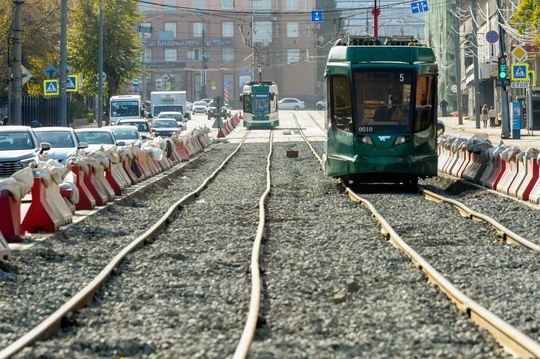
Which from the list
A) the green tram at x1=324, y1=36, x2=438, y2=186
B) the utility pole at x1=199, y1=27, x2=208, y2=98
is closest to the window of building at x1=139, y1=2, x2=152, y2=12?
the utility pole at x1=199, y1=27, x2=208, y2=98

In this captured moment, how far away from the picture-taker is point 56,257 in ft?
47.2

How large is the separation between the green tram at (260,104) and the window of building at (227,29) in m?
66.6

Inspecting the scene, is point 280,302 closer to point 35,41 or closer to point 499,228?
point 499,228

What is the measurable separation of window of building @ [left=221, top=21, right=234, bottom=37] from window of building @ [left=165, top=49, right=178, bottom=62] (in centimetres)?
675

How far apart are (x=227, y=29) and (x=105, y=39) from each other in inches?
2942

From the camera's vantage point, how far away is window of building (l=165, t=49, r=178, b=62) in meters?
151

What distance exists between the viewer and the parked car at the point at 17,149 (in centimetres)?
2570

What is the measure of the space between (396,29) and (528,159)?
17037cm

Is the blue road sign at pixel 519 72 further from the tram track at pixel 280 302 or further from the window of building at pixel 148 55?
the window of building at pixel 148 55

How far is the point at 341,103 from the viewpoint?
25.0 metres

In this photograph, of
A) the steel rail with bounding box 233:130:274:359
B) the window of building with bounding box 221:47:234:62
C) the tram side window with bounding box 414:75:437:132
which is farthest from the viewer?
the window of building with bounding box 221:47:234:62

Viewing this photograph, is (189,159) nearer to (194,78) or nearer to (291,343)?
(291,343)

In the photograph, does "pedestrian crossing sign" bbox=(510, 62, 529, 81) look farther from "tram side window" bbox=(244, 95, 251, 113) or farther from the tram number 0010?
"tram side window" bbox=(244, 95, 251, 113)

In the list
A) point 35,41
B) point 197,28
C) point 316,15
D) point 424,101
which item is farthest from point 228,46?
point 424,101
